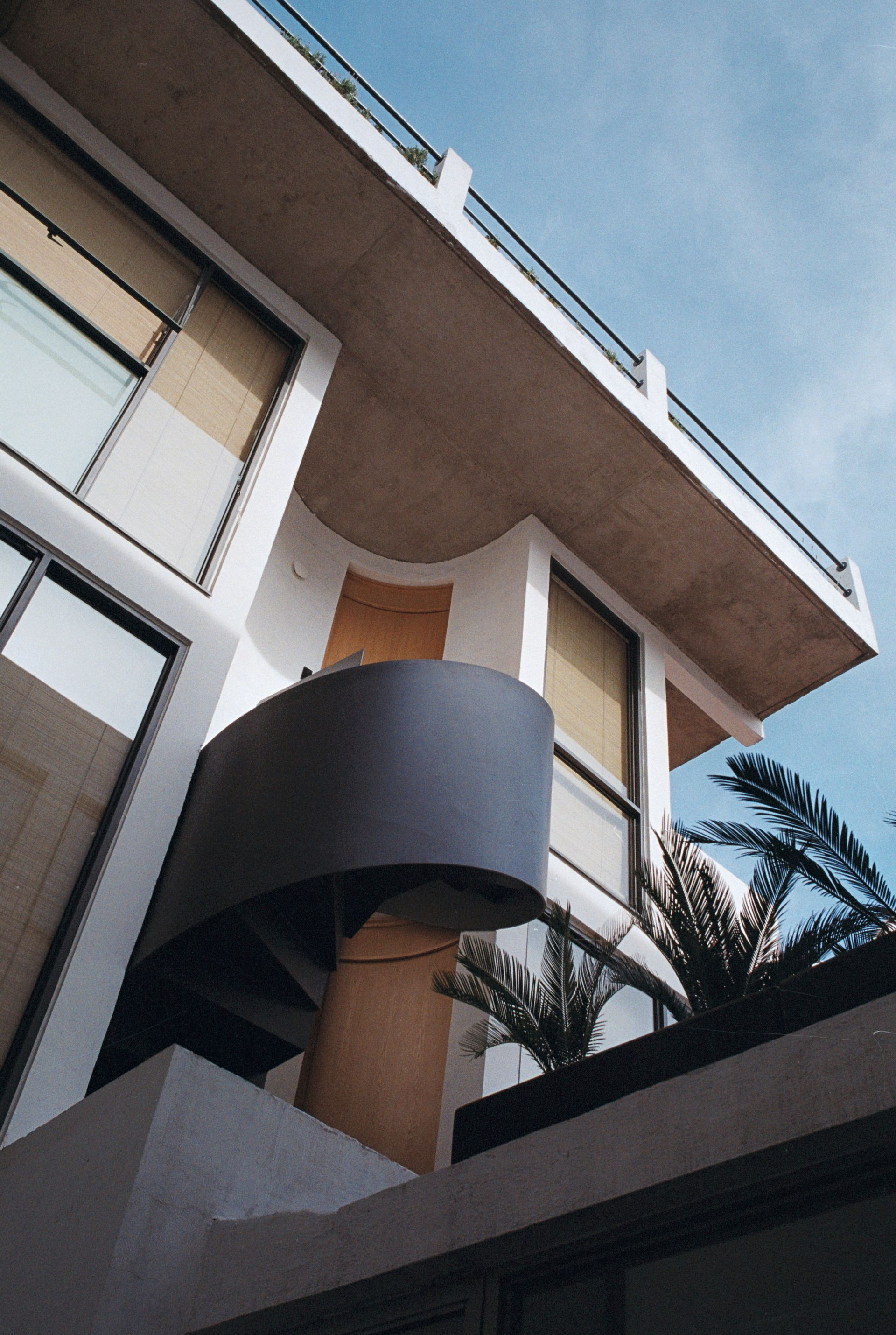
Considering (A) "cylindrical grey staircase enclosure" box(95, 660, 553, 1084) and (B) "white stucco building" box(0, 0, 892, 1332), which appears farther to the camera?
(A) "cylindrical grey staircase enclosure" box(95, 660, 553, 1084)

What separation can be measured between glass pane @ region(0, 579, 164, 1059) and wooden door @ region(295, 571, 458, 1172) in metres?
3.10

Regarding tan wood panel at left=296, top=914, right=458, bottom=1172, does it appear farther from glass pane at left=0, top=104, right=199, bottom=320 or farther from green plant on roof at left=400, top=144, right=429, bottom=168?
green plant on roof at left=400, top=144, right=429, bottom=168

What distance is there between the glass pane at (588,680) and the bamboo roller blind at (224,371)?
153 inches

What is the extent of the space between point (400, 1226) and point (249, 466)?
6.78 metres

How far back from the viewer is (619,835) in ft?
35.2

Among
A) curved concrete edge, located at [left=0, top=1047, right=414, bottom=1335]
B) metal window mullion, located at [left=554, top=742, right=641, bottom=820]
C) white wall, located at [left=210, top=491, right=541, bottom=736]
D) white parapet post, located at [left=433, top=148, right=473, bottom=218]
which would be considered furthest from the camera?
white wall, located at [left=210, top=491, right=541, bottom=736]

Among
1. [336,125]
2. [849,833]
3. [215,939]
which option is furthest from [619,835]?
[336,125]

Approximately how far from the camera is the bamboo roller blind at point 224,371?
8.80 metres

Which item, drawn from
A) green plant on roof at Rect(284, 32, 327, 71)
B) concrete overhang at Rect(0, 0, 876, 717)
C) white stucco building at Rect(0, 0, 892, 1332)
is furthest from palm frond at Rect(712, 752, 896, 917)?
green plant on roof at Rect(284, 32, 327, 71)

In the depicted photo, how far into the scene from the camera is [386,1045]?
337 inches

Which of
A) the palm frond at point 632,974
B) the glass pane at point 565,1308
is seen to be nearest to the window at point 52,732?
the palm frond at point 632,974

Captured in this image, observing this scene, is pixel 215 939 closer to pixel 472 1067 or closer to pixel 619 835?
pixel 472 1067

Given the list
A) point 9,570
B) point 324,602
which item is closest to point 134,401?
point 9,570

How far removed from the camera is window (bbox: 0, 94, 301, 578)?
766cm
